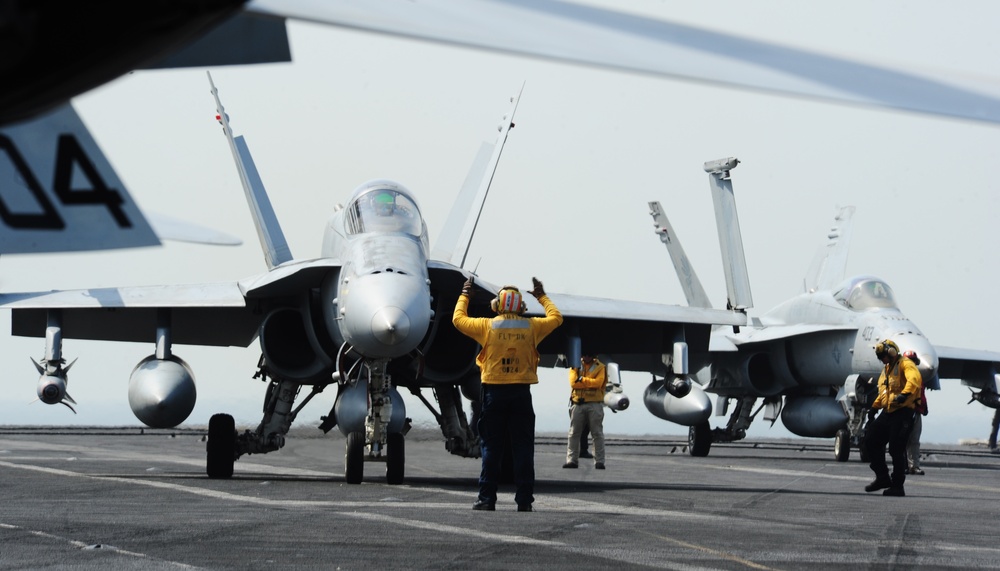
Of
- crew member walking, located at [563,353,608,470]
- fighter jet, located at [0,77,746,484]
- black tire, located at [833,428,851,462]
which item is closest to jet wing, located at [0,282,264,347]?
fighter jet, located at [0,77,746,484]

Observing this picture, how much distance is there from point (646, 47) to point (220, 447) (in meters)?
11.4

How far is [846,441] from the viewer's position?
22.0 m

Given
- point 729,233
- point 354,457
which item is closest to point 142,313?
point 354,457

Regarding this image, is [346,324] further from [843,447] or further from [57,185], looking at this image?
[843,447]

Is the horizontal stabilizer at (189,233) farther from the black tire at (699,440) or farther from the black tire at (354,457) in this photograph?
the black tire at (699,440)

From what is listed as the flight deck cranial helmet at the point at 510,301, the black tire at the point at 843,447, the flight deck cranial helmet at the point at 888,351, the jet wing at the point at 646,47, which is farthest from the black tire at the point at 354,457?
the black tire at the point at 843,447

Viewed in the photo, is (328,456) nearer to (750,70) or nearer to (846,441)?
(846,441)

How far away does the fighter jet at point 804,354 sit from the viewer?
21344 mm

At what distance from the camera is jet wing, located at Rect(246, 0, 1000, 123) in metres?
2.55

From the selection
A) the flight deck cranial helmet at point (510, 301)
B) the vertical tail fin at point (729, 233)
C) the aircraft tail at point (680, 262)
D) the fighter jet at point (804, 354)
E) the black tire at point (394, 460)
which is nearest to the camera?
the flight deck cranial helmet at point (510, 301)

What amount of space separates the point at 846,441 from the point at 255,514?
15253 mm

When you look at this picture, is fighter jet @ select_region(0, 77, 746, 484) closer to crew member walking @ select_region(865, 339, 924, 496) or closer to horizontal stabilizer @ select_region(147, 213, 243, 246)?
crew member walking @ select_region(865, 339, 924, 496)

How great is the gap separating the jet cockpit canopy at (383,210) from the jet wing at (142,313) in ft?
5.42

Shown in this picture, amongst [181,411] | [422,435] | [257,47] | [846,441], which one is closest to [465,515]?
[181,411]
